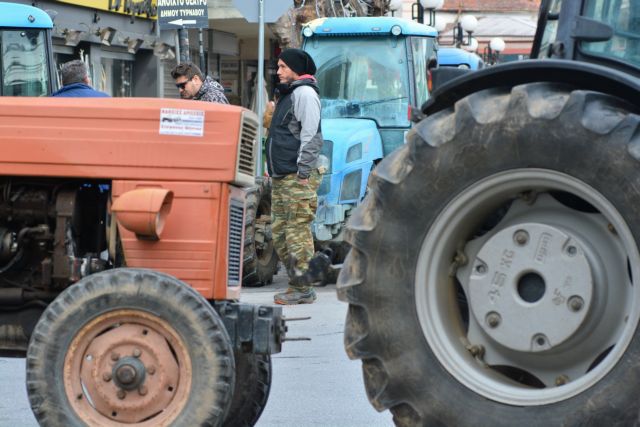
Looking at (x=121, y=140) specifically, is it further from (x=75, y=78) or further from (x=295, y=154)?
(x=295, y=154)

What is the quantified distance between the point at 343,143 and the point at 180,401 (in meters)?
9.35

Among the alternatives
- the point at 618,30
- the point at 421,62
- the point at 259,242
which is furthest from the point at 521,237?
the point at 421,62

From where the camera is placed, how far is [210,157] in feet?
19.5

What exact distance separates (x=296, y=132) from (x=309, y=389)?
404 cm

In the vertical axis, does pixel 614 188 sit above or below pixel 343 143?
above

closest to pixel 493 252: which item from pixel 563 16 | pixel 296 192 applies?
pixel 563 16

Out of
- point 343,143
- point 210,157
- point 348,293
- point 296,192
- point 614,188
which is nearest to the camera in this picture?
point 614,188

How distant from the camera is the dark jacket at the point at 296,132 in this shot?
1209 cm

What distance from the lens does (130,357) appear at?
5699 millimetres

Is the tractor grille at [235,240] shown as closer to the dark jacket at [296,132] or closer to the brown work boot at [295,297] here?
the dark jacket at [296,132]

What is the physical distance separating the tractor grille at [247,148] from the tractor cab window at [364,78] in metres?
9.86

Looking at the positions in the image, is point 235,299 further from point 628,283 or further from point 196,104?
point 628,283

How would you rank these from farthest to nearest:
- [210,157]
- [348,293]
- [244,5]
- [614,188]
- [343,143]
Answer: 1. [244,5]
2. [343,143]
3. [210,157]
4. [348,293]
5. [614,188]

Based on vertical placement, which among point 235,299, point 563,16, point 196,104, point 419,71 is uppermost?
point 563,16
